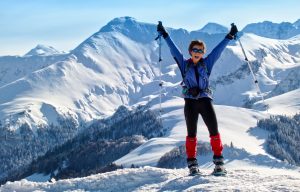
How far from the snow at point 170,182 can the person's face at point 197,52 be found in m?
3.79

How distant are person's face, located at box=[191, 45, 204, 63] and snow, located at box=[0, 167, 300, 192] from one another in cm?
379

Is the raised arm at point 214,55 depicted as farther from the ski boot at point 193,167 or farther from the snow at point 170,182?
the snow at point 170,182

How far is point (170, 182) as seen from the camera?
674 inches

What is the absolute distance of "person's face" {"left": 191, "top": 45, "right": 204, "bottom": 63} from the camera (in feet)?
56.6

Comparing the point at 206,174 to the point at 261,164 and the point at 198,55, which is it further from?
the point at 261,164

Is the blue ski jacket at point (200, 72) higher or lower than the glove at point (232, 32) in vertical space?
lower

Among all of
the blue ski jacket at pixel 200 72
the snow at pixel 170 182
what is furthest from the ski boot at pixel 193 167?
the blue ski jacket at pixel 200 72

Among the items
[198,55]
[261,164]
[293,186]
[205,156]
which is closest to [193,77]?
[198,55]

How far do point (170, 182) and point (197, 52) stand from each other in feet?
14.0

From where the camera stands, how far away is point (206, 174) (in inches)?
689

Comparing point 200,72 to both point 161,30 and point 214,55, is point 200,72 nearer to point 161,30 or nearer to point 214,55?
point 214,55

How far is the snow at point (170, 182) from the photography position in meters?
15.4

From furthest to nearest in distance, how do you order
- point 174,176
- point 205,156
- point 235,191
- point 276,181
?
point 205,156
point 174,176
point 276,181
point 235,191

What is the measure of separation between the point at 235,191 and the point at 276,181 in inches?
69.0
